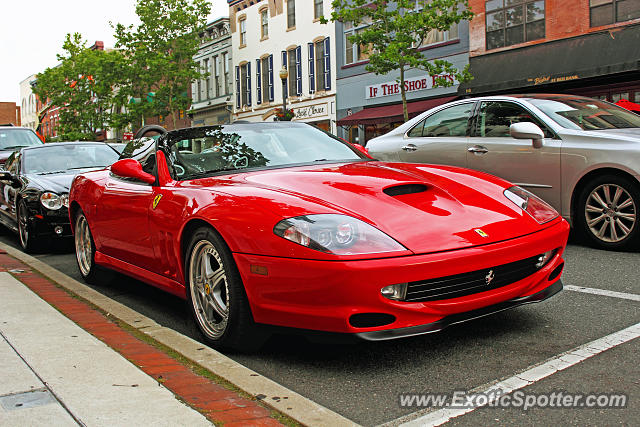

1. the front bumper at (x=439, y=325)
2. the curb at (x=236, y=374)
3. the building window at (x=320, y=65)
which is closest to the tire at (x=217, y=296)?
the curb at (x=236, y=374)

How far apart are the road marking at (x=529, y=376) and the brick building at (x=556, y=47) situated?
53.3 feet

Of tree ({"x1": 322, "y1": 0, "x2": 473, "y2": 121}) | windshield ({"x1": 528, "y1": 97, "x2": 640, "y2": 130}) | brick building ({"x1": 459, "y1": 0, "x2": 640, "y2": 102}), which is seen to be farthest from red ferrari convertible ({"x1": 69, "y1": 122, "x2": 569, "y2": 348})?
tree ({"x1": 322, "y1": 0, "x2": 473, "y2": 121})

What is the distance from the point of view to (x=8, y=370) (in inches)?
118

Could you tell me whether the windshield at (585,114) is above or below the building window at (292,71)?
below

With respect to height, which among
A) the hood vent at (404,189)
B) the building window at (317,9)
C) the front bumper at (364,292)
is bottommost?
the front bumper at (364,292)

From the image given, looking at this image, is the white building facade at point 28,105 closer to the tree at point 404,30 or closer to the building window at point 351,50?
the building window at point 351,50

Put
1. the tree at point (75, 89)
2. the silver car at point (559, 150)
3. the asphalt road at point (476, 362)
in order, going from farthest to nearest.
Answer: the tree at point (75, 89) → the silver car at point (559, 150) → the asphalt road at point (476, 362)

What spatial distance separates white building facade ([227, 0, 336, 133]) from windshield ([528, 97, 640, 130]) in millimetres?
24188

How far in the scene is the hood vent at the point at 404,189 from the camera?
353 centimetres

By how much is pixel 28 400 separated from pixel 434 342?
6.64 ft

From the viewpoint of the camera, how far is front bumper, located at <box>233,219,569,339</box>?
2.93 m

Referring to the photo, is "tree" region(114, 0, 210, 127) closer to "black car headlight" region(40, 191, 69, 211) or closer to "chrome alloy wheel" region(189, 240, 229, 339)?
"black car headlight" region(40, 191, 69, 211)

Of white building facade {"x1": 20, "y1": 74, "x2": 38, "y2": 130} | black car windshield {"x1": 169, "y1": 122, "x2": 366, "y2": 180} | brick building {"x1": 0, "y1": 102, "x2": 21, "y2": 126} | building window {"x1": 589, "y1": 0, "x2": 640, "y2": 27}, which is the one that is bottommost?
black car windshield {"x1": 169, "y1": 122, "x2": 366, "y2": 180}

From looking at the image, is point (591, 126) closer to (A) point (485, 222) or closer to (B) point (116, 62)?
(A) point (485, 222)
